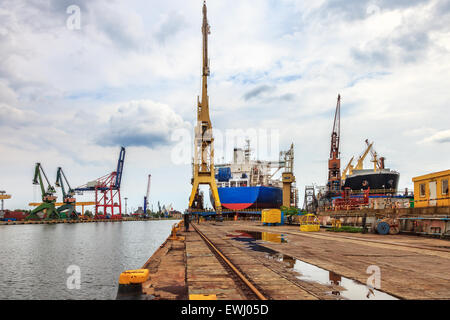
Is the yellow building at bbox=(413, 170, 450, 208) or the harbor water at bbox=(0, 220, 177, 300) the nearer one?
the harbor water at bbox=(0, 220, 177, 300)

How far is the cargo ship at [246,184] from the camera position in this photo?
301 ft

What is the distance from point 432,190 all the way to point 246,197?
65.4 m

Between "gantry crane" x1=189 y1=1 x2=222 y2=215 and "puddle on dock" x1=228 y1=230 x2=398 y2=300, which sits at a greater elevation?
"gantry crane" x1=189 y1=1 x2=222 y2=215

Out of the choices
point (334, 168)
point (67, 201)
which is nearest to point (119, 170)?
point (67, 201)

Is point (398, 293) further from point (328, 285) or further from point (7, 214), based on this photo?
point (7, 214)

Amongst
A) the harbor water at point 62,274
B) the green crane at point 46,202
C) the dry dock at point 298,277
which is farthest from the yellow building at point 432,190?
the green crane at point 46,202

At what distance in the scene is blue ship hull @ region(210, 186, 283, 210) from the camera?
9088cm

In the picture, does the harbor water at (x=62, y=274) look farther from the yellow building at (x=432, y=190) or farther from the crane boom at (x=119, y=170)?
the crane boom at (x=119, y=170)

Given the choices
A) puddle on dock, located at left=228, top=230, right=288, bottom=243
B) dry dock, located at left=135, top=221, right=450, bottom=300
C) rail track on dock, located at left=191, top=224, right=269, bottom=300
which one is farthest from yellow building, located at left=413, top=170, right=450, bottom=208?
rail track on dock, located at left=191, top=224, right=269, bottom=300

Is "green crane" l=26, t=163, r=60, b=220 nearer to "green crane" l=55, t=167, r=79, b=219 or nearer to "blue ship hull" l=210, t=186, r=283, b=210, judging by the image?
"green crane" l=55, t=167, r=79, b=219

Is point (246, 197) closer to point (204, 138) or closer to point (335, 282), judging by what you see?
point (204, 138)

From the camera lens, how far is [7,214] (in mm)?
126438
